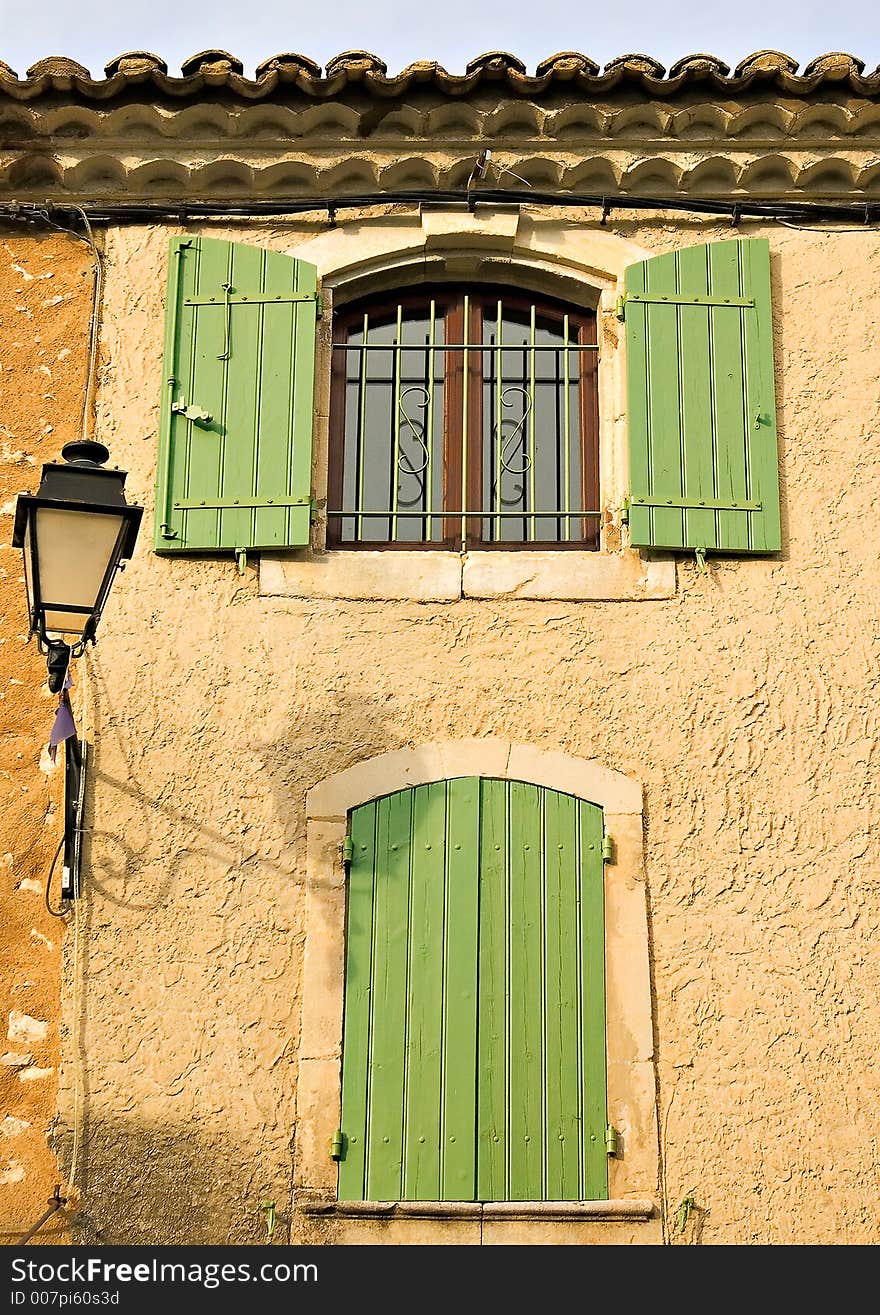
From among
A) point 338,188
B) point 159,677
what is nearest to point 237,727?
point 159,677

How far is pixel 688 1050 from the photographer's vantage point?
239 inches

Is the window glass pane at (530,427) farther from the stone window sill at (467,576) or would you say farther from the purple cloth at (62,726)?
the purple cloth at (62,726)

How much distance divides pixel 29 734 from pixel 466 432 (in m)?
2.07

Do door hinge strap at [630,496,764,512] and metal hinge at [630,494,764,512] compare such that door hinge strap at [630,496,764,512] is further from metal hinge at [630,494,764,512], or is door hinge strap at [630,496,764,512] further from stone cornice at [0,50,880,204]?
stone cornice at [0,50,880,204]

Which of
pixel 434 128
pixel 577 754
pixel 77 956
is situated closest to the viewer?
pixel 77 956

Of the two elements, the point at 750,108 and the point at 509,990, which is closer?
→ the point at 509,990

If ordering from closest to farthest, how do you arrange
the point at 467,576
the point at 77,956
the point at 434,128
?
the point at 77,956
the point at 467,576
the point at 434,128

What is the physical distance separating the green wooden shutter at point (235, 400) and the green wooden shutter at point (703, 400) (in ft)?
4.28

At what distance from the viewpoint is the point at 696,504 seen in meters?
6.73

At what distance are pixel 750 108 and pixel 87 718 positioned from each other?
3.62 metres

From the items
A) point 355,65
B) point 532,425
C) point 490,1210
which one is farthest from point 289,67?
point 490,1210

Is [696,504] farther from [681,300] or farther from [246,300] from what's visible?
[246,300]

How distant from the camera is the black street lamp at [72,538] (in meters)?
5.50

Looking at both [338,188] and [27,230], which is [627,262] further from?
[27,230]
